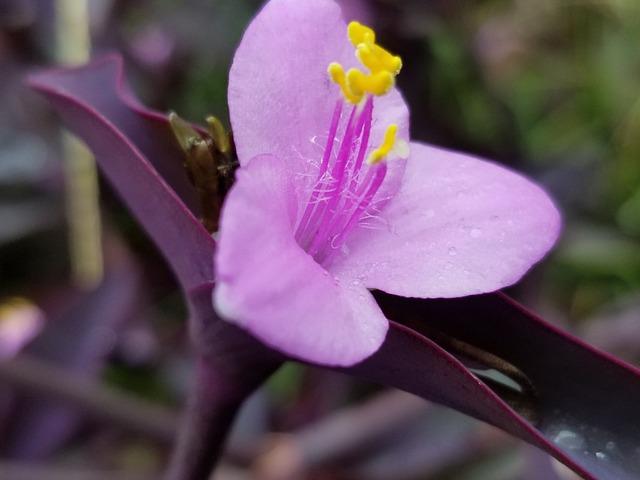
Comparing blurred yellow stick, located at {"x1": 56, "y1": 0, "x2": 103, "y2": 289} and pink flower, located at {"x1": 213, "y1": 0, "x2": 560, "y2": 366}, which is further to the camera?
blurred yellow stick, located at {"x1": 56, "y1": 0, "x2": 103, "y2": 289}

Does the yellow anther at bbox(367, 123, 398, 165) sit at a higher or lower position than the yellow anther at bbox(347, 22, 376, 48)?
lower

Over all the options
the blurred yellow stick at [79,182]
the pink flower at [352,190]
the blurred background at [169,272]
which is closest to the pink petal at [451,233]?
the pink flower at [352,190]

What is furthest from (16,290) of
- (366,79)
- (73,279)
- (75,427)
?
(366,79)

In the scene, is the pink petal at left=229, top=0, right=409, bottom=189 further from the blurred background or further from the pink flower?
the blurred background

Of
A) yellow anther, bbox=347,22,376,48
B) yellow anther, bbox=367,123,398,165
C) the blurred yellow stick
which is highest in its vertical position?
yellow anther, bbox=347,22,376,48

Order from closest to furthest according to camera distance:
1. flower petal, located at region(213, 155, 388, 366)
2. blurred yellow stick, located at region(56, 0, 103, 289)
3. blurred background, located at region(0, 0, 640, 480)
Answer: flower petal, located at region(213, 155, 388, 366), blurred background, located at region(0, 0, 640, 480), blurred yellow stick, located at region(56, 0, 103, 289)

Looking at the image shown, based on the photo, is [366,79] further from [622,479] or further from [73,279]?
[73,279]

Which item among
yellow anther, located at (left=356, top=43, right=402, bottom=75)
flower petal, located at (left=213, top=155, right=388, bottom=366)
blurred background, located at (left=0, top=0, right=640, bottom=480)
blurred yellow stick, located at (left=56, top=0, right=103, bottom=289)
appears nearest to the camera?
flower petal, located at (left=213, top=155, right=388, bottom=366)

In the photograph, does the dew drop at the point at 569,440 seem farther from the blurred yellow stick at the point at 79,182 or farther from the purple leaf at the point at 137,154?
the blurred yellow stick at the point at 79,182

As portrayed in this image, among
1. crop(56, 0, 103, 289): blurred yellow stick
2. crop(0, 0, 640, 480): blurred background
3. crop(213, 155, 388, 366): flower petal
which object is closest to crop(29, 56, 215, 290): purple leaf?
crop(213, 155, 388, 366): flower petal
